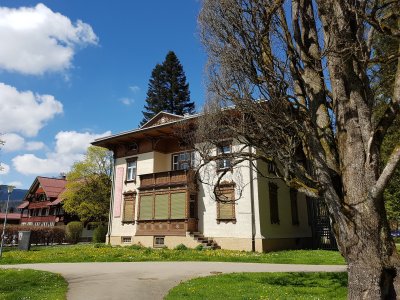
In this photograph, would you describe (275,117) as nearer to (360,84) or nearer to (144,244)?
(360,84)

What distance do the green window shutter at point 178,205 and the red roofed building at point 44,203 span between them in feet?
99.9

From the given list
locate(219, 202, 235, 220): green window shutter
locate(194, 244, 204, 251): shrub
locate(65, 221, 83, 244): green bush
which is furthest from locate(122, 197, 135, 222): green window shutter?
locate(65, 221, 83, 244): green bush

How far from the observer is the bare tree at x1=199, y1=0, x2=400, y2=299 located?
5727 mm

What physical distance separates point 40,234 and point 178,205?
1742 cm

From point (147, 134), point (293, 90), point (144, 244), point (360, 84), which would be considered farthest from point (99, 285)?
point (147, 134)

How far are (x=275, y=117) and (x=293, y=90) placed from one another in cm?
75

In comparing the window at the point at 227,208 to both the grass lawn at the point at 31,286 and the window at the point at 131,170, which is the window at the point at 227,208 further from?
the grass lawn at the point at 31,286

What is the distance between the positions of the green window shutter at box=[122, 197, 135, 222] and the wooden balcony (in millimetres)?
1884

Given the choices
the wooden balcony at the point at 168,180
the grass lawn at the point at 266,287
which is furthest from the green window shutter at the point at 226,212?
the grass lawn at the point at 266,287

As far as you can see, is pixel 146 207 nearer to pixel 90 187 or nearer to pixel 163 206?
pixel 163 206

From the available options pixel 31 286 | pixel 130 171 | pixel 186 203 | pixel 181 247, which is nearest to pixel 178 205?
pixel 186 203

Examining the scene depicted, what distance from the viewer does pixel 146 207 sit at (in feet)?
86.9

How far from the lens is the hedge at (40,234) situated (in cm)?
3219

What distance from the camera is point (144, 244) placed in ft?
85.3
